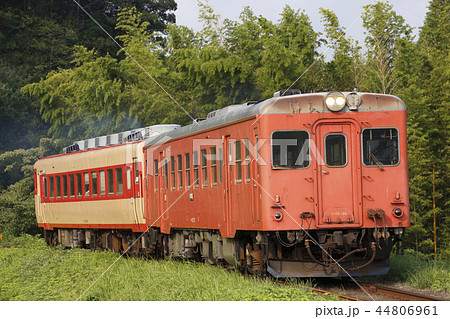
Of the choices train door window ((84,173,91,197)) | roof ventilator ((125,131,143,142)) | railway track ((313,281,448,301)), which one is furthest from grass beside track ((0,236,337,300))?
train door window ((84,173,91,197))

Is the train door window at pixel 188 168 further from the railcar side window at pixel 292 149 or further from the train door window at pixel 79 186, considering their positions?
the train door window at pixel 79 186

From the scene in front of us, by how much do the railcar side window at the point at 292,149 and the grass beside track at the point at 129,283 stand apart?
1.86 m

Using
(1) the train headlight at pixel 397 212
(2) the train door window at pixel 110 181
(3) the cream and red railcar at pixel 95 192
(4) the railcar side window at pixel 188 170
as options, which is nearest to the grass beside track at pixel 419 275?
(1) the train headlight at pixel 397 212

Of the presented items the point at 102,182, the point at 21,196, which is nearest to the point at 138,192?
the point at 102,182

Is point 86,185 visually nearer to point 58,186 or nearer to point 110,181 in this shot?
point 110,181

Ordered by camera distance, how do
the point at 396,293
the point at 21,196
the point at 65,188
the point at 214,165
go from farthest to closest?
the point at 21,196 < the point at 65,188 < the point at 214,165 < the point at 396,293

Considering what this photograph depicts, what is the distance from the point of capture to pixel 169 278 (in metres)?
12.8

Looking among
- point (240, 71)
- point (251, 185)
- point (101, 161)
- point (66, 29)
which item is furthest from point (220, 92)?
point (66, 29)

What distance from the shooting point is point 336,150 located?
12.2 meters

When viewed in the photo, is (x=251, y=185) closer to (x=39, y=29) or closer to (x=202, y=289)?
(x=202, y=289)

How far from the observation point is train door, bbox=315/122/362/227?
12.0 metres

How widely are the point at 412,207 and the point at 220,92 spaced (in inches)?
309

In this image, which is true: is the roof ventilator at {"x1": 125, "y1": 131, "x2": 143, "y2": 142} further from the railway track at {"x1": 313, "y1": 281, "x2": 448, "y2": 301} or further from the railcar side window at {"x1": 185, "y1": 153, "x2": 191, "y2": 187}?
the railway track at {"x1": 313, "y1": 281, "x2": 448, "y2": 301}

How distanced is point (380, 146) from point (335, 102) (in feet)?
3.28
